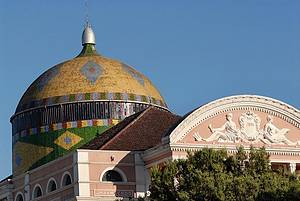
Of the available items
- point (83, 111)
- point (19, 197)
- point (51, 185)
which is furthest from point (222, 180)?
point (19, 197)

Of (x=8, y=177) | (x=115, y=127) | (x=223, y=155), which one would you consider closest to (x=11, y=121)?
(x=8, y=177)

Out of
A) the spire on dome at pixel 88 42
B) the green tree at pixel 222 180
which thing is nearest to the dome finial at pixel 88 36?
the spire on dome at pixel 88 42

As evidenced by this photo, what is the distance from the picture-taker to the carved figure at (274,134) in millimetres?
72000

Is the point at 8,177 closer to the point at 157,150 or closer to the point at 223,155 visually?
the point at 157,150

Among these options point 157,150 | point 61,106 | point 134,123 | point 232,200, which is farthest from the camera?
point 61,106

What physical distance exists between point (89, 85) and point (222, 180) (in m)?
24.4

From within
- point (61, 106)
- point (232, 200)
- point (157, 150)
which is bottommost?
point (232, 200)

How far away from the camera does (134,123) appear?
76.1m

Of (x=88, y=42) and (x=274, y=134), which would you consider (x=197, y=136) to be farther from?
(x=88, y=42)

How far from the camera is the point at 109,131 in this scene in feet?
254

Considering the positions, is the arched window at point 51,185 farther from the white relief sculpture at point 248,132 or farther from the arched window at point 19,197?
the white relief sculpture at point 248,132

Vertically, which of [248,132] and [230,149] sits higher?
[248,132]

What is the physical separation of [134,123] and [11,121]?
539 inches

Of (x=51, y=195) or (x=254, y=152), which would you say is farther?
(x=51, y=195)
